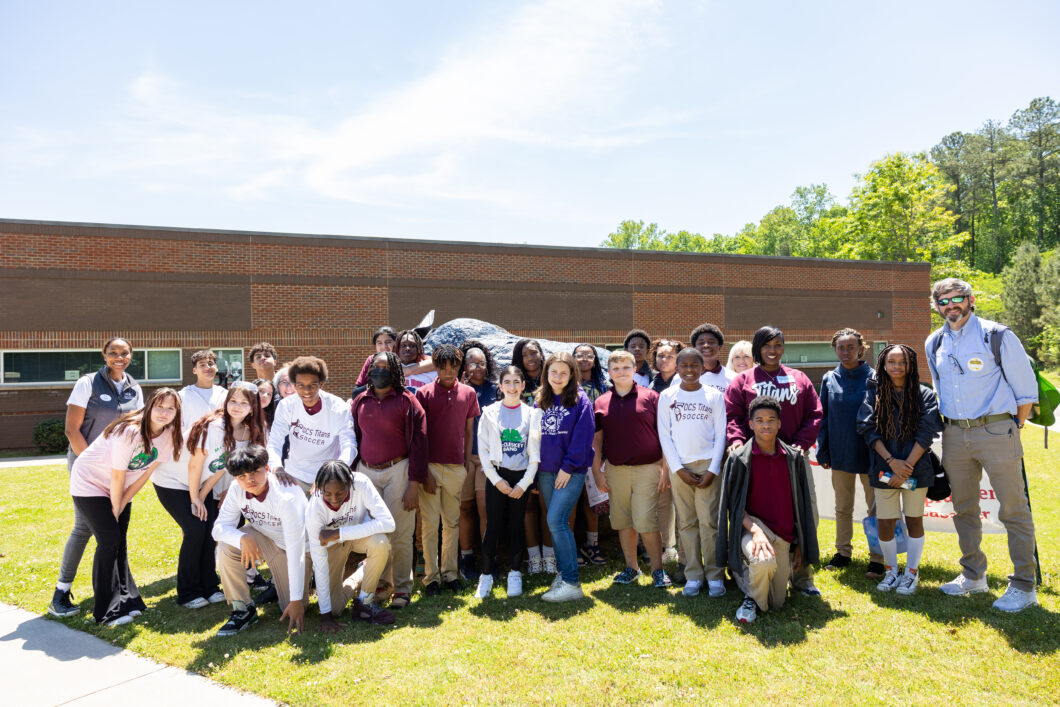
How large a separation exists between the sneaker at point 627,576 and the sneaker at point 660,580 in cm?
17

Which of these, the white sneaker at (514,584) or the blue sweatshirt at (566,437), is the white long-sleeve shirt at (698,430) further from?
the white sneaker at (514,584)

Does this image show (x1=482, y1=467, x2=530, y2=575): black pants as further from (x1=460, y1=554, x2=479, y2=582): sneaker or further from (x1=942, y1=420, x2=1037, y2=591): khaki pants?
(x1=942, y1=420, x2=1037, y2=591): khaki pants

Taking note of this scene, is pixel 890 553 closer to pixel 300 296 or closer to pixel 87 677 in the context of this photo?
pixel 87 677

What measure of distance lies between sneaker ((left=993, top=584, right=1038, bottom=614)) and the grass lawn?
2.6 inches

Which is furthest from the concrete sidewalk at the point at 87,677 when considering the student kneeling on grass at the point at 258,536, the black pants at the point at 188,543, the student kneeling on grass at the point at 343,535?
the student kneeling on grass at the point at 343,535

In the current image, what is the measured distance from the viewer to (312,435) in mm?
5062

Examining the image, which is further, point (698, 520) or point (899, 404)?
point (698, 520)

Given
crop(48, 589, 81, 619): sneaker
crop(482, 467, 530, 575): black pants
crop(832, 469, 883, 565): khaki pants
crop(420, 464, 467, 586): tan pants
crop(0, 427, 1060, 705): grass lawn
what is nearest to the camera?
crop(0, 427, 1060, 705): grass lawn

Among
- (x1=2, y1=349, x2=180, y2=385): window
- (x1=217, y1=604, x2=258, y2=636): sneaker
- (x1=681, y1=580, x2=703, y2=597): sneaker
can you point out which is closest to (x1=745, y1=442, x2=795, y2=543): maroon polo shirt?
(x1=681, y1=580, x2=703, y2=597): sneaker

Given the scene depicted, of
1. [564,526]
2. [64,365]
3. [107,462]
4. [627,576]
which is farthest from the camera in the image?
[64,365]

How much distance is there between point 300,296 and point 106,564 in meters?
13.7

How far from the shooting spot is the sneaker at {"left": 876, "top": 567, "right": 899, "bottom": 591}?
16.7 ft

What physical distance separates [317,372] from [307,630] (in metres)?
1.80

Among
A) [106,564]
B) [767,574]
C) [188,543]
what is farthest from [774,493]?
[106,564]
